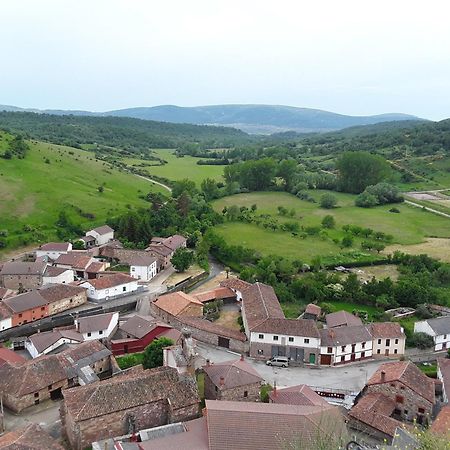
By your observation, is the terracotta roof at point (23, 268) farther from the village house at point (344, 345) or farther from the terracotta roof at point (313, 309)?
the village house at point (344, 345)

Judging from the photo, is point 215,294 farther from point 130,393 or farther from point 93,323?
point 130,393

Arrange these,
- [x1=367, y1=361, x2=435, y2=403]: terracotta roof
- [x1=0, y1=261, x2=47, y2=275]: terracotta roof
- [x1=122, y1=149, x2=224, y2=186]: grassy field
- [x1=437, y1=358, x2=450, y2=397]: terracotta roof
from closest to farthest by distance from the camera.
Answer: [x1=367, y1=361, x2=435, y2=403]: terracotta roof < [x1=437, y1=358, x2=450, y2=397]: terracotta roof < [x1=0, y1=261, x2=47, y2=275]: terracotta roof < [x1=122, y1=149, x2=224, y2=186]: grassy field

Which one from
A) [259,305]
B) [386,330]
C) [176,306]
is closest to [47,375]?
[176,306]

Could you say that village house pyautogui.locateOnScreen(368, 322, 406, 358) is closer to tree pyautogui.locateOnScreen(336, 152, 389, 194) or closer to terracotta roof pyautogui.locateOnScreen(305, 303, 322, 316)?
terracotta roof pyautogui.locateOnScreen(305, 303, 322, 316)

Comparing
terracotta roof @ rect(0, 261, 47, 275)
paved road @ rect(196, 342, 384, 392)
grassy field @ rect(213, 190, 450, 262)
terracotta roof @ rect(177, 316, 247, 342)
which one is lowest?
paved road @ rect(196, 342, 384, 392)

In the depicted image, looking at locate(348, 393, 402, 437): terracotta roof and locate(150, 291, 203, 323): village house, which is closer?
locate(348, 393, 402, 437): terracotta roof

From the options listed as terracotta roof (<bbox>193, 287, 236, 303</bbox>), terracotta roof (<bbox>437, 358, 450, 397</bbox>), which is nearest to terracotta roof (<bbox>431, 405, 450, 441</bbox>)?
terracotta roof (<bbox>437, 358, 450, 397</bbox>)

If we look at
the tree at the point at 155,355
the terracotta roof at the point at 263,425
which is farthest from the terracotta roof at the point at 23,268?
the terracotta roof at the point at 263,425

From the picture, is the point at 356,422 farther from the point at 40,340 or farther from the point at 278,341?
the point at 40,340
